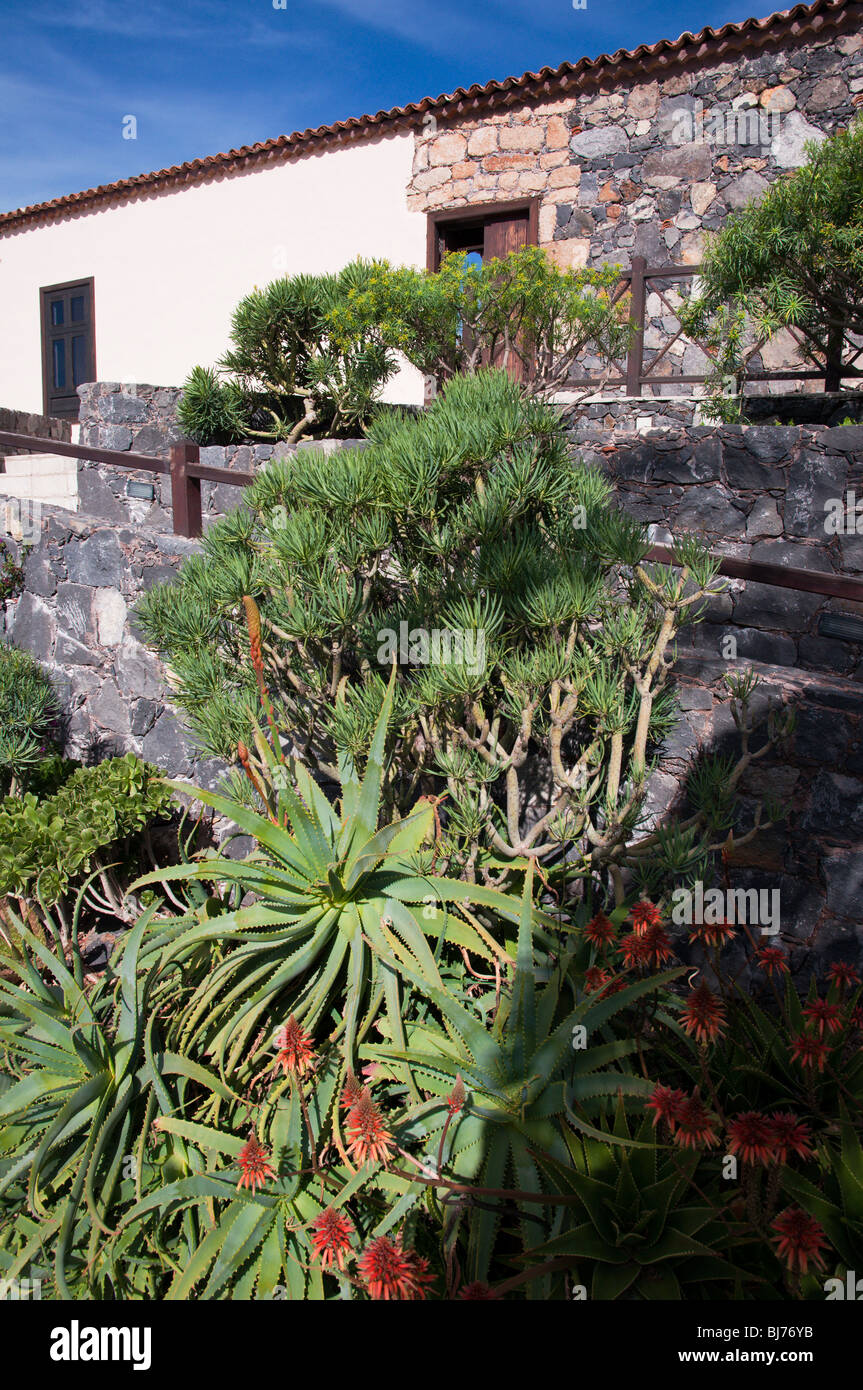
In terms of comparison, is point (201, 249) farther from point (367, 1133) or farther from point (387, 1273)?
point (387, 1273)

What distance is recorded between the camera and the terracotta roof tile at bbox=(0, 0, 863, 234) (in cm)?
668

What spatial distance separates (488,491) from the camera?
257cm

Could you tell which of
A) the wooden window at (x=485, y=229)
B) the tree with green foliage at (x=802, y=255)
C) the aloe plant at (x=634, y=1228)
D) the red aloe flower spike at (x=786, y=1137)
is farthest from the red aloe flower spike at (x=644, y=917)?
the wooden window at (x=485, y=229)

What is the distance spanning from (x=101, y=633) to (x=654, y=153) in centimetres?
635

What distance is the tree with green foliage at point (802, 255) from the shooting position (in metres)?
4.76

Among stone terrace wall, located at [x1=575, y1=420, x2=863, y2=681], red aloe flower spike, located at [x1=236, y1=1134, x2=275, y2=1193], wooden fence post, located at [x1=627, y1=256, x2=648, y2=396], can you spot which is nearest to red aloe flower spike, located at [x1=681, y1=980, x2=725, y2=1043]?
red aloe flower spike, located at [x1=236, y1=1134, x2=275, y2=1193]

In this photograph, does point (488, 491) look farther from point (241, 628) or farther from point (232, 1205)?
point (232, 1205)

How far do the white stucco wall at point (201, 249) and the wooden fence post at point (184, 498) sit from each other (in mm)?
4151

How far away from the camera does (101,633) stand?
5.06 m

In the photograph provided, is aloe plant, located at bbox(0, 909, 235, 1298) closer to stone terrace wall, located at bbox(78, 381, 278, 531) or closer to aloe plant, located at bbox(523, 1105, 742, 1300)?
aloe plant, located at bbox(523, 1105, 742, 1300)

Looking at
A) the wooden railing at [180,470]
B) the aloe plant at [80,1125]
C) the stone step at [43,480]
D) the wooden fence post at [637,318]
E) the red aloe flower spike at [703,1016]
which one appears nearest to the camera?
the red aloe flower spike at [703,1016]

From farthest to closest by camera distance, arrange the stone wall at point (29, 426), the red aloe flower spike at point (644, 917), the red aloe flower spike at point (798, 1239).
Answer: the stone wall at point (29, 426)
the red aloe flower spike at point (644, 917)
the red aloe flower spike at point (798, 1239)

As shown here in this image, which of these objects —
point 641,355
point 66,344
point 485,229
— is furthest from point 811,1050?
point 66,344

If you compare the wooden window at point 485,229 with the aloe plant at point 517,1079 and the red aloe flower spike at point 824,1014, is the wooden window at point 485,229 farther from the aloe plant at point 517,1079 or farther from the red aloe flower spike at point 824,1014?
the red aloe flower spike at point 824,1014
